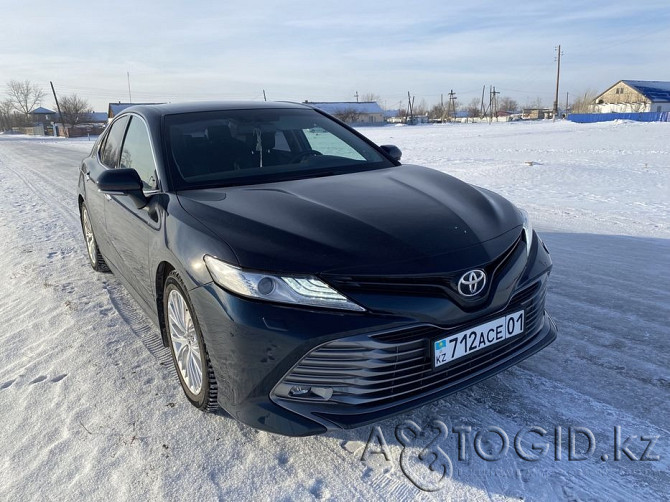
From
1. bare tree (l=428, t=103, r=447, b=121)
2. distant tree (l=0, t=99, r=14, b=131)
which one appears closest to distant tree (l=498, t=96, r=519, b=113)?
bare tree (l=428, t=103, r=447, b=121)

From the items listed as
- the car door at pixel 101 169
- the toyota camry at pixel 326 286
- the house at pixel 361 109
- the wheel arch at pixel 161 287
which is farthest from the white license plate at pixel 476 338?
the house at pixel 361 109

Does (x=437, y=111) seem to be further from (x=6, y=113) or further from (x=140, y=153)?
(x=140, y=153)

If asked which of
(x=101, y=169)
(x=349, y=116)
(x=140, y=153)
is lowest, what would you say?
(x=101, y=169)

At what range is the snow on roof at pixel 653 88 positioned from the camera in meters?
73.8

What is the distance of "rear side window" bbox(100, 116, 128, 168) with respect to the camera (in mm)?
3960

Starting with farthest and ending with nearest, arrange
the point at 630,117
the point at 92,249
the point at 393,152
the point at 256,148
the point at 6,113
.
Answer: the point at 6,113 → the point at 630,117 → the point at 92,249 → the point at 393,152 → the point at 256,148

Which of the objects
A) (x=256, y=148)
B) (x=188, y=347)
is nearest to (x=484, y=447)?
(x=188, y=347)

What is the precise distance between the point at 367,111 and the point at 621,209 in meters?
93.9

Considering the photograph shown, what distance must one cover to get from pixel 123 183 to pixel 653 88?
92588mm

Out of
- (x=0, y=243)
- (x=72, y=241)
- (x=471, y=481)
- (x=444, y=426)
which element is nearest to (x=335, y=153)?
(x=444, y=426)

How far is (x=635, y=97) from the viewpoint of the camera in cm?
7594

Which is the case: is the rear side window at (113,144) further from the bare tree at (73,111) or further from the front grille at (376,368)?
the bare tree at (73,111)

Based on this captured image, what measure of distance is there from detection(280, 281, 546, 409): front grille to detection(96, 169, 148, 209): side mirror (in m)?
1.50

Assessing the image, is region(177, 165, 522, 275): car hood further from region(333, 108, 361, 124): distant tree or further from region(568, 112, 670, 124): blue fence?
region(333, 108, 361, 124): distant tree
